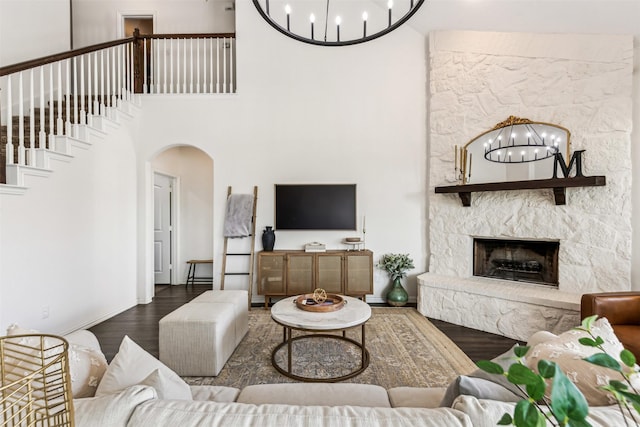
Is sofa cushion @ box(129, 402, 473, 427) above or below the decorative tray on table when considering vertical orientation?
Result: above

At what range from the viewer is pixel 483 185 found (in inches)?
139

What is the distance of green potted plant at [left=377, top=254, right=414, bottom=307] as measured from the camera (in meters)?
4.06

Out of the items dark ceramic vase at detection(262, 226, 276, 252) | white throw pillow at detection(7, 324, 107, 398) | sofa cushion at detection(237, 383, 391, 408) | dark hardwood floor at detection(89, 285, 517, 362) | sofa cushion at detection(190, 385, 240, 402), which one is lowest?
dark hardwood floor at detection(89, 285, 517, 362)

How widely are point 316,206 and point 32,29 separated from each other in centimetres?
453

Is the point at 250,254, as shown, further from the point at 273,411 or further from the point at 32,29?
the point at 32,29

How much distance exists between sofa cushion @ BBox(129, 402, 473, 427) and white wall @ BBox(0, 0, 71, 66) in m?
4.96

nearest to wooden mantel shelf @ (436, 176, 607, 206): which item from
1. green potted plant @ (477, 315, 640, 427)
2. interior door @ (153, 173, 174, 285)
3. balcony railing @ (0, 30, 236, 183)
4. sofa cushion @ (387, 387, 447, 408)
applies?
sofa cushion @ (387, 387, 447, 408)

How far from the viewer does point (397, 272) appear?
4117 millimetres

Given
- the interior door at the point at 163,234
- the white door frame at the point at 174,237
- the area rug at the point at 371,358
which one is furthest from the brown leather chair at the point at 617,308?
the interior door at the point at 163,234

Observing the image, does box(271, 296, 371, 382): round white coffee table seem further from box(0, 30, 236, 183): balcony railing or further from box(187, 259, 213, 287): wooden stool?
box(187, 259, 213, 287): wooden stool

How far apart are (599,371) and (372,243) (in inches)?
127

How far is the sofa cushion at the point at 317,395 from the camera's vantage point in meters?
1.34

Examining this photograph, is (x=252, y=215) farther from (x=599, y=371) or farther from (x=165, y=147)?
(x=599, y=371)

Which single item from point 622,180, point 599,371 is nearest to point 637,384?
point 599,371
